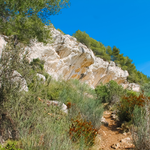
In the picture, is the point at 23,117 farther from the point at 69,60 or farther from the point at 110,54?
the point at 110,54

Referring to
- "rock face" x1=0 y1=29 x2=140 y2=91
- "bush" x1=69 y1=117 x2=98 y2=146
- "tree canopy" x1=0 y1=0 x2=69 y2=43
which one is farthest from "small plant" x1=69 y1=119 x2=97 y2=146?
"rock face" x1=0 y1=29 x2=140 y2=91

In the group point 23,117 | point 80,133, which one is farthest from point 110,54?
point 23,117

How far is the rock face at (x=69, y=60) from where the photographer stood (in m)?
14.3

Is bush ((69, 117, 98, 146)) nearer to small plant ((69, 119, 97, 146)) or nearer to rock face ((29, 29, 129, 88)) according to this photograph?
small plant ((69, 119, 97, 146))

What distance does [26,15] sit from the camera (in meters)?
5.50

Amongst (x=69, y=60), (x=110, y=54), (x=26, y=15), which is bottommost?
(x=26, y=15)

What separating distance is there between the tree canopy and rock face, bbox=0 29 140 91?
252 inches

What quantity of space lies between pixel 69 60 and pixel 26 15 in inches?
447

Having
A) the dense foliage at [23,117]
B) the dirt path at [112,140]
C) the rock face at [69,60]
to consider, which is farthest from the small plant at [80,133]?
the rock face at [69,60]

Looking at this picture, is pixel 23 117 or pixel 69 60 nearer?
pixel 23 117

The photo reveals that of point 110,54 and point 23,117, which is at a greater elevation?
point 110,54

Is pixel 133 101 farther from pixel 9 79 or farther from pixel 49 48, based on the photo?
pixel 49 48

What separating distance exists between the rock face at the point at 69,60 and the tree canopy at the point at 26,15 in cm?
640

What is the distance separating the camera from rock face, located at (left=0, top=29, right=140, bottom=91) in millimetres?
14317
